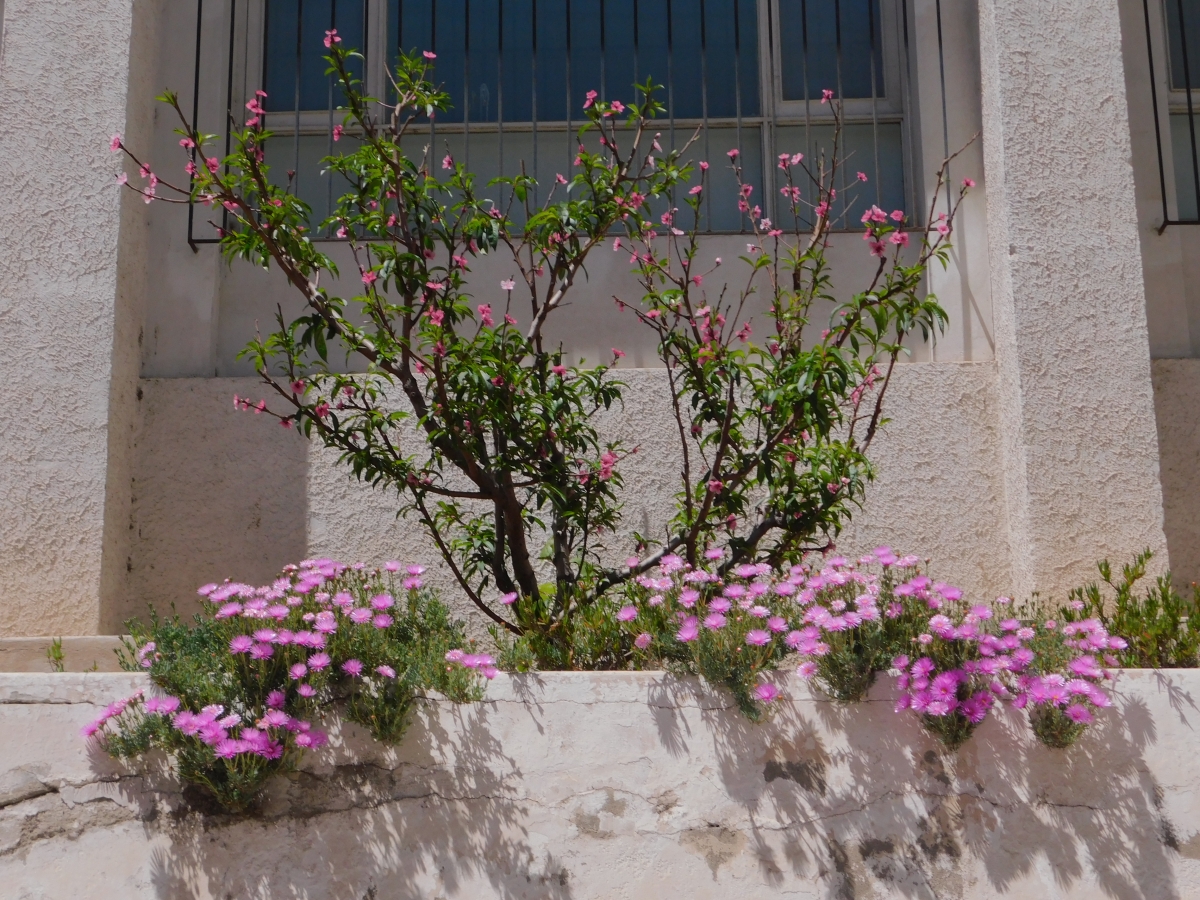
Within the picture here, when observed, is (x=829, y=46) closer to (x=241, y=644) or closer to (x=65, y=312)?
(x=65, y=312)

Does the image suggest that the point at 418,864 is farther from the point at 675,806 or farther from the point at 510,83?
the point at 510,83

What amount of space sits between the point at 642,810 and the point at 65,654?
2.14m

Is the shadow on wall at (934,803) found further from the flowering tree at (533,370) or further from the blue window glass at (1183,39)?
the blue window glass at (1183,39)

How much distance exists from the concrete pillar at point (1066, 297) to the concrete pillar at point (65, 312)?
133 inches

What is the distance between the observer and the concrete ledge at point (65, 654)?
3863 mm

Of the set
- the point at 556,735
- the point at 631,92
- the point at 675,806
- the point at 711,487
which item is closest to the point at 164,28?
the point at 631,92

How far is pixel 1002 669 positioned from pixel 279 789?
1912mm

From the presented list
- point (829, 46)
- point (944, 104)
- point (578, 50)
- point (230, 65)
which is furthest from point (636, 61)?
point (230, 65)

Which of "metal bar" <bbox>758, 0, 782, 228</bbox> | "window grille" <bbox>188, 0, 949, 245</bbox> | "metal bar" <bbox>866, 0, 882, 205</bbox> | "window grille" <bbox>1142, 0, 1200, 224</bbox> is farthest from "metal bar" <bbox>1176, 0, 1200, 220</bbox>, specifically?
"metal bar" <bbox>758, 0, 782, 228</bbox>

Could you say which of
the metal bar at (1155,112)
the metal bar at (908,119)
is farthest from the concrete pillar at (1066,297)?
the metal bar at (1155,112)

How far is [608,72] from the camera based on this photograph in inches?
205

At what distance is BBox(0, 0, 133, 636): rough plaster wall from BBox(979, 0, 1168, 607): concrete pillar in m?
3.39

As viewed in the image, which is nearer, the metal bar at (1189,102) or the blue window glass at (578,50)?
the metal bar at (1189,102)

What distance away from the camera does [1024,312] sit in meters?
4.32
